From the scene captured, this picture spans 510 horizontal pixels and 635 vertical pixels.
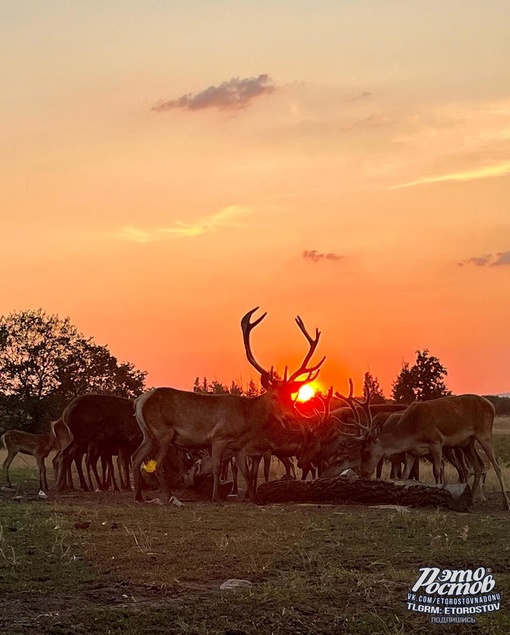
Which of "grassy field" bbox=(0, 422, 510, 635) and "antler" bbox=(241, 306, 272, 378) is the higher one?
"antler" bbox=(241, 306, 272, 378)

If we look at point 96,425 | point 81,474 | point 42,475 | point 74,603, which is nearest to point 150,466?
point 96,425

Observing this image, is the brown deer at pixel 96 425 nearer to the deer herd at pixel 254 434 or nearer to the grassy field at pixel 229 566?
the deer herd at pixel 254 434

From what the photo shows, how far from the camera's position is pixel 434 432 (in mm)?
19453

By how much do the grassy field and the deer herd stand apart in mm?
2989

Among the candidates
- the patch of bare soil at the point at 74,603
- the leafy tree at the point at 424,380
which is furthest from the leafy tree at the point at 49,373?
the patch of bare soil at the point at 74,603

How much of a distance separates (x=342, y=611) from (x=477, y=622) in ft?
3.56

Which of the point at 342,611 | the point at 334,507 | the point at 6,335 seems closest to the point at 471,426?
the point at 334,507

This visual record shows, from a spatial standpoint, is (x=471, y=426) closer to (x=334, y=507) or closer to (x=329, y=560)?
(x=334, y=507)

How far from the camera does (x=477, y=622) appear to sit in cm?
829

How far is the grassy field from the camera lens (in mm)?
8031

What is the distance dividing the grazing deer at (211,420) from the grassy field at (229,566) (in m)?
2.82

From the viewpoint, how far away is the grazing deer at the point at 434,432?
19297mm

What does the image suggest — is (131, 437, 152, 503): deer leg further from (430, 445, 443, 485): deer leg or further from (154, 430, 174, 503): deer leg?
(430, 445, 443, 485): deer leg

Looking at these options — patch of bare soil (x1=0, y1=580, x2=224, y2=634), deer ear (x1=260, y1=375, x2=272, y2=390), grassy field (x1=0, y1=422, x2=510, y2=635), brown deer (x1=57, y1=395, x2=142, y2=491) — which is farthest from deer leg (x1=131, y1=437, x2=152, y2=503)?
patch of bare soil (x1=0, y1=580, x2=224, y2=634)
